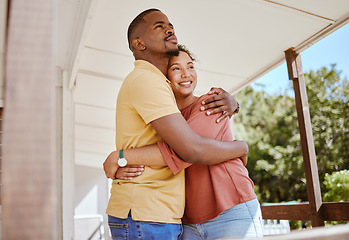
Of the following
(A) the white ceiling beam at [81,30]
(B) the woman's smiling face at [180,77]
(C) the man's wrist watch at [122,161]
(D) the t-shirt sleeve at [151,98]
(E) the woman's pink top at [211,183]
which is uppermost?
(A) the white ceiling beam at [81,30]

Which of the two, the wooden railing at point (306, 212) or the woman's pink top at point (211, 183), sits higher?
the woman's pink top at point (211, 183)

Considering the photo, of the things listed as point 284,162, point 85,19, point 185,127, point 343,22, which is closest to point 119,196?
point 185,127

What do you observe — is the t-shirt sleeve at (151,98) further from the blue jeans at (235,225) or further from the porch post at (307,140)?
the porch post at (307,140)

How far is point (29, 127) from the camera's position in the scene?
2.55 ft

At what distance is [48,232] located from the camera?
73cm

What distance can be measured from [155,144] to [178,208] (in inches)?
12.4

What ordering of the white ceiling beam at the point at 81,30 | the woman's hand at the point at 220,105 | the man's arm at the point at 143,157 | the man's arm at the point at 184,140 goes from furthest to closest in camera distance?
1. the white ceiling beam at the point at 81,30
2. the woman's hand at the point at 220,105
3. the man's arm at the point at 143,157
4. the man's arm at the point at 184,140

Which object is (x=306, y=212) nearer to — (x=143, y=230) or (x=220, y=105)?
(x=220, y=105)

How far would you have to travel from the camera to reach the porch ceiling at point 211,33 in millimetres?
3217

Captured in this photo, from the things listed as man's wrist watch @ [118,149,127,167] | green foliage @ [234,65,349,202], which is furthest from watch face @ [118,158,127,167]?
green foliage @ [234,65,349,202]

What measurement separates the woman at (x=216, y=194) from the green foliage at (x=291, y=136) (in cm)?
1776

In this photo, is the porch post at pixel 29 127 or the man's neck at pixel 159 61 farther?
the man's neck at pixel 159 61

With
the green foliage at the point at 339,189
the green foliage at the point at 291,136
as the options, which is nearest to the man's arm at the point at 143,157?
the green foliage at the point at 339,189

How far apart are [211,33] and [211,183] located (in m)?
2.25
